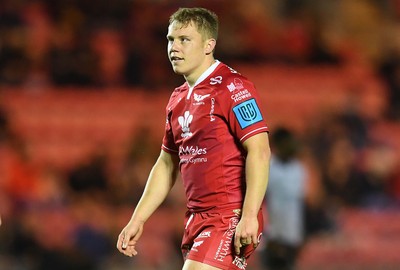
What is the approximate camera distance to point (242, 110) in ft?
15.4

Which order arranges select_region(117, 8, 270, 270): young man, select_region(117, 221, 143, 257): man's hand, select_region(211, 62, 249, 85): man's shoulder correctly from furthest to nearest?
select_region(117, 221, 143, 257): man's hand → select_region(211, 62, 249, 85): man's shoulder → select_region(117, 8, 270, 270): young man

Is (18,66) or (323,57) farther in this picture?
(323,57)

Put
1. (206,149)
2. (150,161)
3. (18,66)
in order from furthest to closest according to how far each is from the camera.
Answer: (18,66) < (150,161) < (206,149)

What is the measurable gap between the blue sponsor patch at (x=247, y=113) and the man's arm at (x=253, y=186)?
76 mm

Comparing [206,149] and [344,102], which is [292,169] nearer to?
[206,149]

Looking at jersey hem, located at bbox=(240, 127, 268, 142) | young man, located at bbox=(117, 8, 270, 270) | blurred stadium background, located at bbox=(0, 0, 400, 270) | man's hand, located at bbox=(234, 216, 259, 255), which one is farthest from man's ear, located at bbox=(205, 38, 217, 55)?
blurred stadium background, located at bbox=(0, 0, 400, 270)

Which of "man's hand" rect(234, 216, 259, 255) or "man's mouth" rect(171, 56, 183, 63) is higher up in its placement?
"man's mouth" rect(171, 56, 183, 63)

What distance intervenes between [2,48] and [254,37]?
3.29 metres

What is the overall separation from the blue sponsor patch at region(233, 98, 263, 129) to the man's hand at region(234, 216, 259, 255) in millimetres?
470

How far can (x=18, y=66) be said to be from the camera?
11.6 metres

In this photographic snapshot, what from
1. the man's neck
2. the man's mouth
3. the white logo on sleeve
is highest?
the man's mouth

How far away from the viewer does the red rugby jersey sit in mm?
4711

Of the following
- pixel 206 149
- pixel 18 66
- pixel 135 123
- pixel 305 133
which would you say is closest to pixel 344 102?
pixel 305 133

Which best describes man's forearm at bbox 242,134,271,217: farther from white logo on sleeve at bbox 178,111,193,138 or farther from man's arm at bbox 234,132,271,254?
white logo on sleeve at bbox 178,111,193,138
